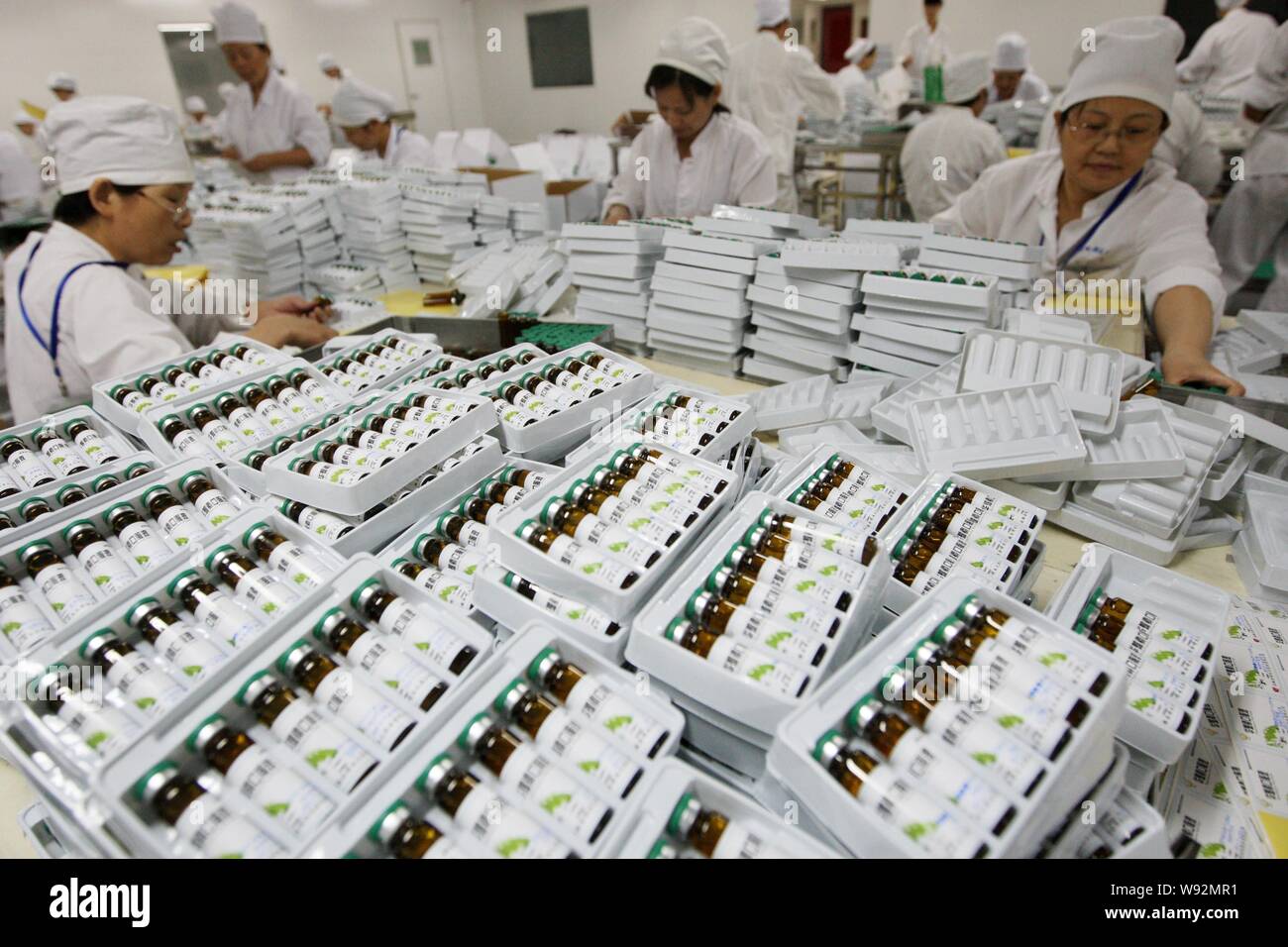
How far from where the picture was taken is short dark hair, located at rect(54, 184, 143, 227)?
219 cm

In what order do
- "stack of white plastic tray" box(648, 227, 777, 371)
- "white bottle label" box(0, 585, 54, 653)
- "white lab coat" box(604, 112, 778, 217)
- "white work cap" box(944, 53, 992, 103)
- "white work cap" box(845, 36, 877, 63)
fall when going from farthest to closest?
"white work cap" box(845, 36, 877, 63) < "white work cap" box(944, 53, 992, 103) < "white lab coat" box(604, 112, 778, 217) < "stack of white plastic tray" box(648, 227, 777, 371) < "white bottle label" box(0, 585, 54, 653)

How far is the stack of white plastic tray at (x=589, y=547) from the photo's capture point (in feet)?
3.37

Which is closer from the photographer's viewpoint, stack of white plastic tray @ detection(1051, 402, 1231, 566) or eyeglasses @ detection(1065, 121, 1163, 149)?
stack of white plastic tray @ detection(1051, 402, 1231, 566)

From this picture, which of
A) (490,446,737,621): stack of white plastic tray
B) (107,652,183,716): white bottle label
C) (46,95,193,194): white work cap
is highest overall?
(46,95,193,194): white work cap

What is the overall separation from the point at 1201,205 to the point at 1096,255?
0.37 metres

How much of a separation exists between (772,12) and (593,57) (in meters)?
6.98

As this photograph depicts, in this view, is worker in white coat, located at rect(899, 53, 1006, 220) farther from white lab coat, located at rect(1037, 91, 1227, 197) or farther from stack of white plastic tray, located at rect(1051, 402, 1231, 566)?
stack of white plastic tray, located at rect(1051, 402, 1231, 566)

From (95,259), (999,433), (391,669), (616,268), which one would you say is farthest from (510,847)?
(95,259)

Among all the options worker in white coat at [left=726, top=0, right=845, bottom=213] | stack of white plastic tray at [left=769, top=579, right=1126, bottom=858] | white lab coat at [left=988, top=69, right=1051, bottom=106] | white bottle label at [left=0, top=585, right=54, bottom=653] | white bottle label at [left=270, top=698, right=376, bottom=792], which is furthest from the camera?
white lab coat at [left=988, top=69, right=1051, bottom=106]

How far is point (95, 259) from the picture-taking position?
7.14 ft

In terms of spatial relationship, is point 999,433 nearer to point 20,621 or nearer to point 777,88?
point 20,621

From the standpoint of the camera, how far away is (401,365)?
1.94 m

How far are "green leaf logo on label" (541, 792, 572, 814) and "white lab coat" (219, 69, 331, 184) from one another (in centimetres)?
537

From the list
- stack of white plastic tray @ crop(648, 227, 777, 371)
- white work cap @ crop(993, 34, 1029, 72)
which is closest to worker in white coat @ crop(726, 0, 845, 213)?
white work cap @ crop(993, 34, 1029, 72)
